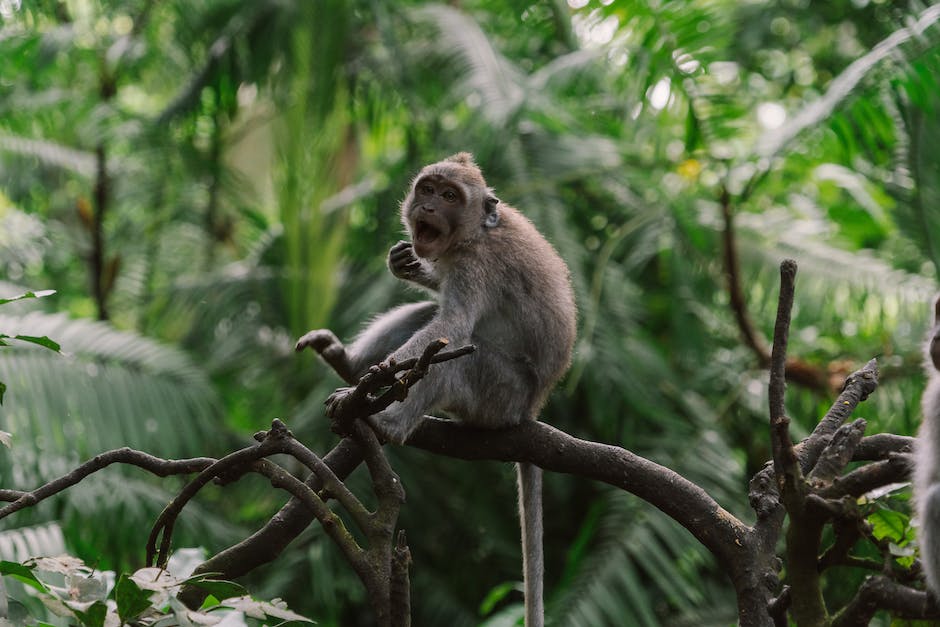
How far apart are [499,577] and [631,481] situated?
495cm

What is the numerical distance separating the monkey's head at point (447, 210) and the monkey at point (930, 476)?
198 cm

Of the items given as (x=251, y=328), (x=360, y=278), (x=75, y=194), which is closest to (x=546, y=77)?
(x=360, y=278)

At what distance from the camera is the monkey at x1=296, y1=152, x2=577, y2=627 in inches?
134

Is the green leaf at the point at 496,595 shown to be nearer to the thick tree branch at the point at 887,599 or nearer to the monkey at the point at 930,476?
the monkey at the point at 930,476

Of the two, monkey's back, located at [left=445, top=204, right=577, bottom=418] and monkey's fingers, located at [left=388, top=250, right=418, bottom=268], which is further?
monkey's fingers, located at [left=388, top=250, right=418, bottom=268]

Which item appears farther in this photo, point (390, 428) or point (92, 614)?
point (390, 428)

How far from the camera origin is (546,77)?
652cm

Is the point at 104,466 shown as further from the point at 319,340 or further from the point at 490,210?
the point at 490,210

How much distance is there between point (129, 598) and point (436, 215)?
2.49 meters

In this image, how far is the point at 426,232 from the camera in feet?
13.5

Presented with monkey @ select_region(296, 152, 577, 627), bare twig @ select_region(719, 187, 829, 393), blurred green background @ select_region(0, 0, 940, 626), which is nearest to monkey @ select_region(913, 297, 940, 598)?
monkey @ select_region(296, 152, 577, 627)

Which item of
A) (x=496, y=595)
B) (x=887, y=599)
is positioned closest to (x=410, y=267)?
(x=496, y=595)

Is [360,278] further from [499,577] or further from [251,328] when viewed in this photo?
[499,577]

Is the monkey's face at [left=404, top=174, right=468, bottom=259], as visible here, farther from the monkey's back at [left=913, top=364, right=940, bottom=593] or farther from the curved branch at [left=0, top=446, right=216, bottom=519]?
the monkey's back at [left=913, top=364, right=940, bottom=593]
